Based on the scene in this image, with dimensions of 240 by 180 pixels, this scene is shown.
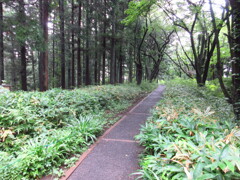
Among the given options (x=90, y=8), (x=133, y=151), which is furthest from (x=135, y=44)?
(x=133, y=151)

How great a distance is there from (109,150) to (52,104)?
282cm

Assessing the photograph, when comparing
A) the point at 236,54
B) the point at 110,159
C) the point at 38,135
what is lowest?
the point at 110,159

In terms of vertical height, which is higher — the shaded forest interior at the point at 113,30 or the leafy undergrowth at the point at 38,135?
the shaded forest interior at the point at 113,30

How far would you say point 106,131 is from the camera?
15.5 ft

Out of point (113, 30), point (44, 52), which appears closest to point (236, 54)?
point (44, 52)

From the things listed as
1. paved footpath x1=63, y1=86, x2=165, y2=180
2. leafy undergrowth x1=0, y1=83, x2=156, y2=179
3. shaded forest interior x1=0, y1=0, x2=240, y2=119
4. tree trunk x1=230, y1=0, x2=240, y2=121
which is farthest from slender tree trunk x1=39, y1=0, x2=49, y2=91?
tree trunk x1=230, y1=0, x2=240, y2=121

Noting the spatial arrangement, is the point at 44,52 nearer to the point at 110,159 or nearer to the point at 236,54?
the point at 110,159

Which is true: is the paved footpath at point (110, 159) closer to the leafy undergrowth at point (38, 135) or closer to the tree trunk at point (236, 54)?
the leafy undergrowth at point (38, 135)

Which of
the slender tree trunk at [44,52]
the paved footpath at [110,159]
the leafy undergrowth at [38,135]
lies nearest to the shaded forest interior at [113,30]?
the slender tree trunk at [44,52]

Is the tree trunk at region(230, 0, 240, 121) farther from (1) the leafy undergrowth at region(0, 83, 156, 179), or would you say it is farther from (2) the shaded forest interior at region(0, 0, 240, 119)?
(1) the leafy undergrowth at region(0, 83, 156, 179)

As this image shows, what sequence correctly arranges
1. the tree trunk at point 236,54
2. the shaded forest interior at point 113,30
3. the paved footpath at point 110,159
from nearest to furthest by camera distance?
the paved footpath at point 110,159 → the tree trunk at point 236,54 → the shaded forest interior at point 113,30

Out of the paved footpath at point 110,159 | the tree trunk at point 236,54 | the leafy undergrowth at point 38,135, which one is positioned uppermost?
the tree trunk at point 236,54

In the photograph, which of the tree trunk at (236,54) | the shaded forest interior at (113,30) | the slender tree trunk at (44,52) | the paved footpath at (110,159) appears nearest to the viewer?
the paved footpath at (110,159)

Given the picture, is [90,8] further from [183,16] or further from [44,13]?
[183,16]
